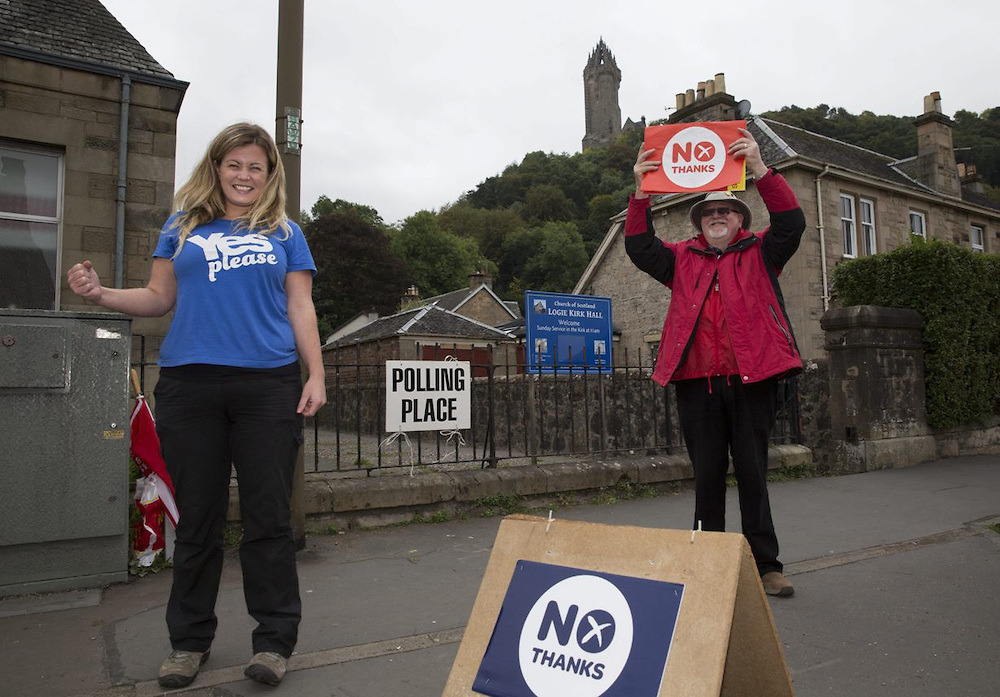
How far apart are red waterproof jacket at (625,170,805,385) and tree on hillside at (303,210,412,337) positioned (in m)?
49.2

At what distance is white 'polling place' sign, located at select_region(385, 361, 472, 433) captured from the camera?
5.96 metres

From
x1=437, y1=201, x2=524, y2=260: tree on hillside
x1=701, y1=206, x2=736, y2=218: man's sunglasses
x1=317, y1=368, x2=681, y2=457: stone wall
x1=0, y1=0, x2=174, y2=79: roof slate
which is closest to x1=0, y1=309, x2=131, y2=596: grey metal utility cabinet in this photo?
x1=701, y1=206, x2=736, y2=218: man's sunglasses

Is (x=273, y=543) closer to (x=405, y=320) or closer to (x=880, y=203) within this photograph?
(x=880, y=203)

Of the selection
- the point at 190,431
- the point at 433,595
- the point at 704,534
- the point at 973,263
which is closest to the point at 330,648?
the point at 433,595

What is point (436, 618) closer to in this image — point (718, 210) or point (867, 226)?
point (718, 210)

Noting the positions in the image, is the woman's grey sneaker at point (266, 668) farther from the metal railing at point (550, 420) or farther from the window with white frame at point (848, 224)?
the window with white frame at point (848, 224)

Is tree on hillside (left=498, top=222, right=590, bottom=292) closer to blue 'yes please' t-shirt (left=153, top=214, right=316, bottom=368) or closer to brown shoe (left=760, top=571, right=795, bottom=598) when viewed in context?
brown shoe (left=760, top=571, right=795, bottom=598)

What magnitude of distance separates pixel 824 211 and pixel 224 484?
72.7ft

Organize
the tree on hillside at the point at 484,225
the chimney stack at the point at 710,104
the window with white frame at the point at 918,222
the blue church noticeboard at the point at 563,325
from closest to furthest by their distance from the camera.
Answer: the blue church noticeboard at the point at 563,325, the chimney stack at the point at 710,104, the window with white frame at the point at 918,222, the tree on hillside at the point at 484,225

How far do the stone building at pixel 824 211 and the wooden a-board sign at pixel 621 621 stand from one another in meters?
19.2

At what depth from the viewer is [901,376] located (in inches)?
353

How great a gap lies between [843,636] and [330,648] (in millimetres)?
2223

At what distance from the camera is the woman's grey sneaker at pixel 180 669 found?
8.32 ft

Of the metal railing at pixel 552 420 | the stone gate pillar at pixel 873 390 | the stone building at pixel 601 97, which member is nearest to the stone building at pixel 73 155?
the metal railing at pixel 552 420
